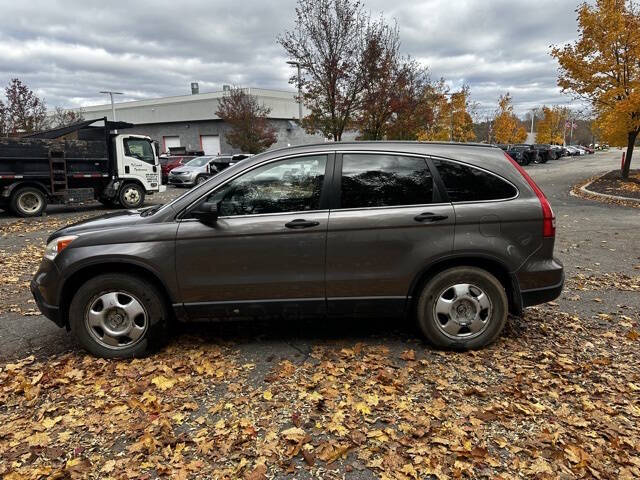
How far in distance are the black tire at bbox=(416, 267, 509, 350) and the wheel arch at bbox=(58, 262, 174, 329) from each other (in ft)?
7.37

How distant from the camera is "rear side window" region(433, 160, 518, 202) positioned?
157 inches

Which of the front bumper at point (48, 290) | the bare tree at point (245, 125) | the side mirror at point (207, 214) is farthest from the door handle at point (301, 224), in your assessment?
the bare tree at point (245, 125)

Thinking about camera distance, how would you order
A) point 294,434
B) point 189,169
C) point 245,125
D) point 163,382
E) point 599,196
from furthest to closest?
point 245,125 → point 189,169 → point 599,196 → point 163,382 → point 294,434

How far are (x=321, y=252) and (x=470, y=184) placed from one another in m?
1.45

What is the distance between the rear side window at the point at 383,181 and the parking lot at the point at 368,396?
4.43 feet

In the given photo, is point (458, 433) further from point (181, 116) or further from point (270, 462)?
point (181, 116)

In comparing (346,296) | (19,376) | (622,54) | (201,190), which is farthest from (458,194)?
(622,54)

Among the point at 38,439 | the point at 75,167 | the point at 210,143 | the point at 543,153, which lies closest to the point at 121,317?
the point at 38,439

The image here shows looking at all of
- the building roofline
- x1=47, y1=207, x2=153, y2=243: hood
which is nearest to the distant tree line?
the building roofline

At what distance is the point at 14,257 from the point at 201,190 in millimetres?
6370

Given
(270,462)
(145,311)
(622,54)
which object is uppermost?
(622,54)

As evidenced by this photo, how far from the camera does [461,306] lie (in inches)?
157

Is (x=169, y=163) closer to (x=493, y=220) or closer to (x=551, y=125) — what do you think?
(x=493, y=220)

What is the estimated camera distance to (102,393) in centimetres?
349
